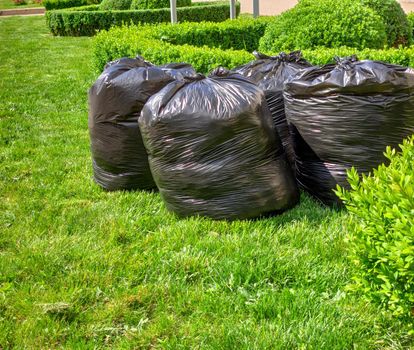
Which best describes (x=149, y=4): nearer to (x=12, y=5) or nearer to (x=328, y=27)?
(x=328, y=27)

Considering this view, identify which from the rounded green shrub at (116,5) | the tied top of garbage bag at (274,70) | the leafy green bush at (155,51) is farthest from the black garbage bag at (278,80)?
the rounded green shrub at (116,5)

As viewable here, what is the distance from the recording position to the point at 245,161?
3.31 metres

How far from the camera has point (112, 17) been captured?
1526 centimetres

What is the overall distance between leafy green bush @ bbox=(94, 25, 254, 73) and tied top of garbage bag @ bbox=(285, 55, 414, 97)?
74.0 inches

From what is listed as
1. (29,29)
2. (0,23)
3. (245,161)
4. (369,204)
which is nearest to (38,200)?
(245,161)

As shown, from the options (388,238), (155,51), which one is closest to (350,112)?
(388,238)

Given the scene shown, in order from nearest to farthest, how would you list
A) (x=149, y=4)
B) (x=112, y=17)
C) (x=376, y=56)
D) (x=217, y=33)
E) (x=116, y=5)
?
(x=376, y=56)
(x=217, y=33)
(x=112, y=17)
(x=149, y=4)
(x=116, y=5)

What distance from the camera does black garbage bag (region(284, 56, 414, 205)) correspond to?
3.28 metres

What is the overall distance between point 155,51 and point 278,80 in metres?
2.35

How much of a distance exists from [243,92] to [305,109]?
44cm

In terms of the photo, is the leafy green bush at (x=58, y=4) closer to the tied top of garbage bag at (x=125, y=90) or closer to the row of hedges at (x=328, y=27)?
the row of hedges at (x=328, y=27)

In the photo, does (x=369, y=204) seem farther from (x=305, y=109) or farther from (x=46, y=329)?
(x=46, y=329)

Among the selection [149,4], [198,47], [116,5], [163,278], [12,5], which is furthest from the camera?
[12,5]

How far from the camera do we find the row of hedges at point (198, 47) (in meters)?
4.99
